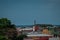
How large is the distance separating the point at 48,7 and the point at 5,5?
1.98 feet

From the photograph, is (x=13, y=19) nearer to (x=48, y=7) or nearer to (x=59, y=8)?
(x=48, y=7)

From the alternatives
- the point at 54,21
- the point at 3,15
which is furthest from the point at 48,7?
the point at 3,15

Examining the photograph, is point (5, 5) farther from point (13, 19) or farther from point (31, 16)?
point (31, 16)

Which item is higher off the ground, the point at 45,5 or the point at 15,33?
the point at 45,5

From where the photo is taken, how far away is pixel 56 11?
192 centimetres

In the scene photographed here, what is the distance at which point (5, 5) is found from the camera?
188 cm

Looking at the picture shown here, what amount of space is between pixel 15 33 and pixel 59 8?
0.71 metres

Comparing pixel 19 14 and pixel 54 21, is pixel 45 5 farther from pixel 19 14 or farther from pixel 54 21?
pixel 19 14

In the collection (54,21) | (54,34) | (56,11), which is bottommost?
(54,34)

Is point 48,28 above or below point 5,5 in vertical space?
below

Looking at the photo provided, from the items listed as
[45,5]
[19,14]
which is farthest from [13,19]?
[45,5]

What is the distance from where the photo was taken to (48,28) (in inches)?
76.0

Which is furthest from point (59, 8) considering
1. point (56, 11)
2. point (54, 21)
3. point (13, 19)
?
point (13, 19)

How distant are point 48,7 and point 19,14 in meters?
0.42
